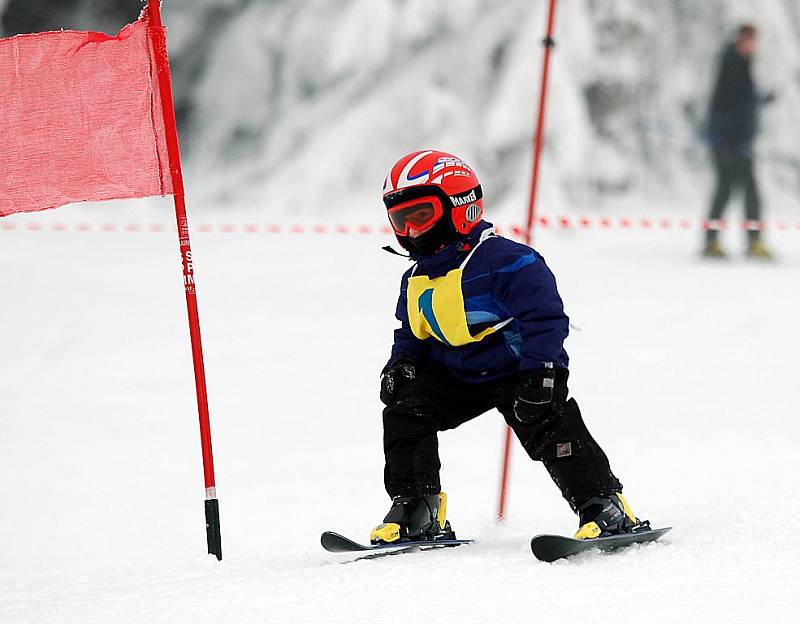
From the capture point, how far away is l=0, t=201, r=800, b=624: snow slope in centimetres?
292

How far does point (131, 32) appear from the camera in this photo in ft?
12.5

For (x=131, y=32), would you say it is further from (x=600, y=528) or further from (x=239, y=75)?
(x=239, y=75)

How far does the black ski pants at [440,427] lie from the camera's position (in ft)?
11.2

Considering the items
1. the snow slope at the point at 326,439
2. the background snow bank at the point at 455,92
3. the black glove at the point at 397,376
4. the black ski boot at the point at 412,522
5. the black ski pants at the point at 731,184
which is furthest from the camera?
the background snow bank at the point at 455,92

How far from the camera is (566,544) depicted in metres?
3.16

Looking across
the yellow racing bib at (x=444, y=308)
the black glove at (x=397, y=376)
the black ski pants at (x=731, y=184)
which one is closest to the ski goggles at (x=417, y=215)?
the yellow racing bib at (x=444, y=308)

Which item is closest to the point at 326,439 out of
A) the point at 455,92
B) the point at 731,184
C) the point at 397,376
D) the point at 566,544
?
the point at 397,376

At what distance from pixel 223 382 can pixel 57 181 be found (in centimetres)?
350

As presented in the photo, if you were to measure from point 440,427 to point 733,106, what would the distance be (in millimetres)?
7737

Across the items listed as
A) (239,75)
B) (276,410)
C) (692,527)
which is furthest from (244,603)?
(239,75)

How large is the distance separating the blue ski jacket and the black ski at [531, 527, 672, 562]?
0.51 metres

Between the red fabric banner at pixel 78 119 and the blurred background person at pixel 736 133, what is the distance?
695 cm

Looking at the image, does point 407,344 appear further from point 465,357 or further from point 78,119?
point 78,119

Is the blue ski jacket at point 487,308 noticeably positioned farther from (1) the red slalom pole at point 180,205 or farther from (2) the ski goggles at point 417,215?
(1) the red slalom pole at point 180,205
